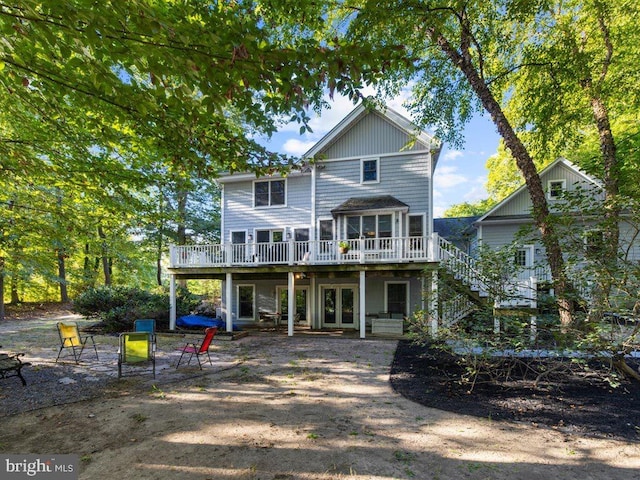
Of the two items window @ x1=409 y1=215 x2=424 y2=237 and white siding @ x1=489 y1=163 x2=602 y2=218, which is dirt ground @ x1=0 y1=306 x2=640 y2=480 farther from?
white siding @ x1=489 y1=163 x2=602 y2=218

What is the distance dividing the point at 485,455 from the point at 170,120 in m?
5.41

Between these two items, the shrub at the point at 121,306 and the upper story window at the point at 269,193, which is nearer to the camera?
the shrub at the point at 121,306

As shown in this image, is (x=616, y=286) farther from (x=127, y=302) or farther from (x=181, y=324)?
(x=127, y=302)

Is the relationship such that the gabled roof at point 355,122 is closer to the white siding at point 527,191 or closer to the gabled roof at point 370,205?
the gabled roof at point 370,205

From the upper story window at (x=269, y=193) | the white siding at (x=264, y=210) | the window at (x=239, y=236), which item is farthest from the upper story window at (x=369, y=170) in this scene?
the window at (x=239, y=236)

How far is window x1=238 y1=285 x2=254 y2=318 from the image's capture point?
15352 mm

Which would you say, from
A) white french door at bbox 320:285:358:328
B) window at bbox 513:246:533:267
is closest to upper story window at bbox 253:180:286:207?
white french door at bbox 320:285:358:328

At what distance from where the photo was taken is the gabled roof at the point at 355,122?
41.7 ft

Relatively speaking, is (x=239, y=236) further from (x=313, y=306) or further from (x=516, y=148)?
(x=516, y=148)

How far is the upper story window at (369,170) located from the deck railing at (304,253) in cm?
281

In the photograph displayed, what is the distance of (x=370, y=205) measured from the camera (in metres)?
12.8

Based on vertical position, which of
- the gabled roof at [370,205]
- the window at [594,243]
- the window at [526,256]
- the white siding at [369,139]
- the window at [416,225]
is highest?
the white siding at [369,139]

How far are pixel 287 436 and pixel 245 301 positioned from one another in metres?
12.0

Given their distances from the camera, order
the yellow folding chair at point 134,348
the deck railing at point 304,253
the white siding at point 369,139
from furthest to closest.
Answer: the white siding at point 369,139 → the deck railing at point 304,253 → the yellow folding chair at point 134,348
